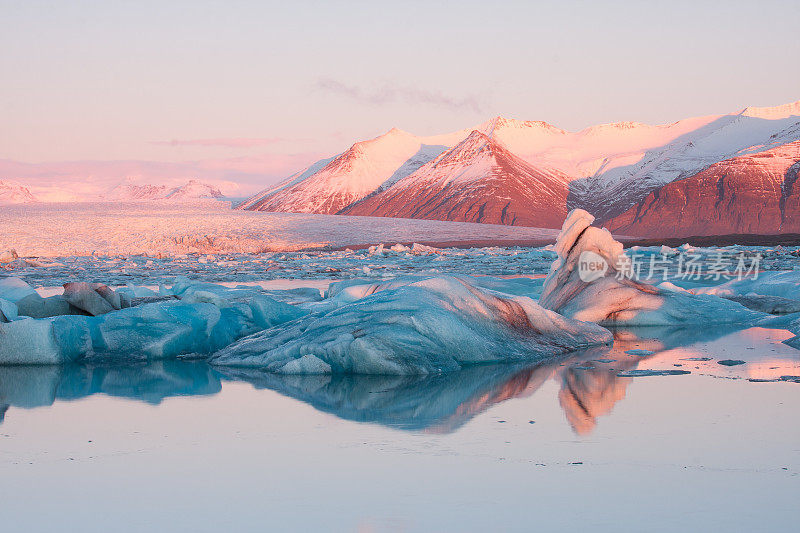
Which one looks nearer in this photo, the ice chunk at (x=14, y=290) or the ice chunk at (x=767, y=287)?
the ice chunk at (x=14, y=290)

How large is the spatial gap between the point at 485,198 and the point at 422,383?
17395 cm

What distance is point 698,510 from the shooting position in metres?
3.58

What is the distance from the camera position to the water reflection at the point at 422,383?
5695mm

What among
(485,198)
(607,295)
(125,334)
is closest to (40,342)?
(125,334)

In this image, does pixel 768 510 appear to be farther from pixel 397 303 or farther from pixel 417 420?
pixel 397 303

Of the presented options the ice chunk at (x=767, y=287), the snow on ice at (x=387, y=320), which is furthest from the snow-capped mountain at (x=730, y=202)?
the snow on ice at (x=387, y=320)

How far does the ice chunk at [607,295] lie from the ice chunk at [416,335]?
2095 millimetres

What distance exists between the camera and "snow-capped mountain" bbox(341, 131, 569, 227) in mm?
173750

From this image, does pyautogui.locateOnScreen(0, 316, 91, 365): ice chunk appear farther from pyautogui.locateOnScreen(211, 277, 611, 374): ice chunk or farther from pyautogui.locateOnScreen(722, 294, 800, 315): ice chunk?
pyautogui.locateOnScreen(722, 294, 800, 315): ice chunk

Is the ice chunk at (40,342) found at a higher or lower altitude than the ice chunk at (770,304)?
lower

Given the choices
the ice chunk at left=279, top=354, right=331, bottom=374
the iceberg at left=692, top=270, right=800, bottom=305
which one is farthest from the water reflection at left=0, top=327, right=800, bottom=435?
the iceberg at left=692, top=270, right=800, bottom=305

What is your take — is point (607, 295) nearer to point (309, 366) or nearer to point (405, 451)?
point (309, 366)

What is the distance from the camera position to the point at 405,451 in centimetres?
459

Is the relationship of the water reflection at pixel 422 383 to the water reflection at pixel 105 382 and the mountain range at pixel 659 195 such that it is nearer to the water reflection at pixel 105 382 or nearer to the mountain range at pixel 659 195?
the water reflection at pixel 105 382
